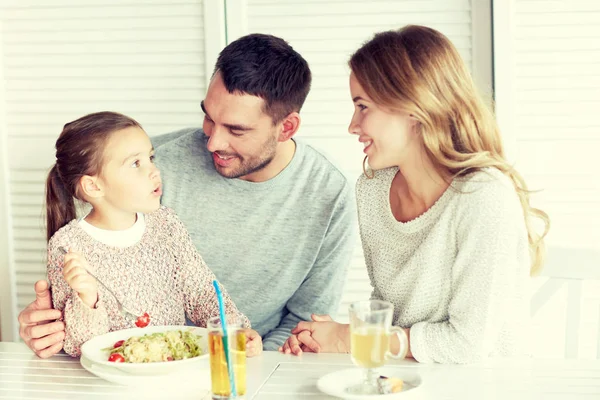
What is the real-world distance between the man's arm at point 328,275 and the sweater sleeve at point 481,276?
621 mm

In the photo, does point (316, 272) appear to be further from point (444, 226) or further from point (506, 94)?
point (506, 94)

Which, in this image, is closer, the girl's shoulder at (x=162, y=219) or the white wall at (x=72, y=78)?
the girl's shoulder at (x=162, y=219)

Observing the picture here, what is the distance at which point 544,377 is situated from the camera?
1480 mm

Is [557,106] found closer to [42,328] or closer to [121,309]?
[121,309]

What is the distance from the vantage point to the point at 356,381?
4.77 ft

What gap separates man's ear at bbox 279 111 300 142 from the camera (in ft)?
7.47

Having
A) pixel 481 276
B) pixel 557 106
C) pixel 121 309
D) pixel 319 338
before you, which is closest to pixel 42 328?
pixel 121 309

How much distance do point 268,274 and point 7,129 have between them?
1286 mm

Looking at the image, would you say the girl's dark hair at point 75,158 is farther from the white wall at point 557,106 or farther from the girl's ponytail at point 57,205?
the white wall at point 557,106

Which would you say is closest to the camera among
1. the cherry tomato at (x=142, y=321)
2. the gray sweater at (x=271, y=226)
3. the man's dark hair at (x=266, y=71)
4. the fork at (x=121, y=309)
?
the cherry tomato at (x=142, y=321)

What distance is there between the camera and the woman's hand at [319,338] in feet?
5.50

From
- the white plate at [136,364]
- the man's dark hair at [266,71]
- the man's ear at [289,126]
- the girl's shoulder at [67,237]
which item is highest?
the man's dark hair at [266,71]

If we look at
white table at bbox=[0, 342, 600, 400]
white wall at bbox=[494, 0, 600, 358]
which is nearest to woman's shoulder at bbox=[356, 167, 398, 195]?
white table at bbox=[0, 342, 600, 400]

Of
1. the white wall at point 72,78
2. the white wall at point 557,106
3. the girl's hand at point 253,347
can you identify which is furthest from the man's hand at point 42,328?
the white wall at point 557,106
